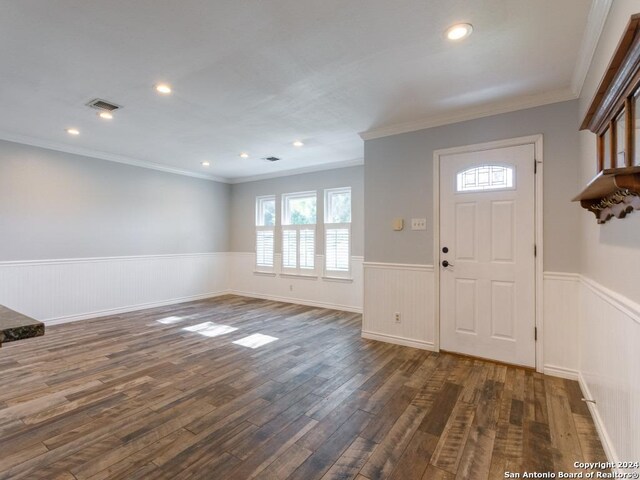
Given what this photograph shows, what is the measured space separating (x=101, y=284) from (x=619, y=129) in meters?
6.12

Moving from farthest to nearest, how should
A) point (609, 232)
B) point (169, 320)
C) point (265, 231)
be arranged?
1. point (265, 231)
2. point (169, 320)
3. point (609, 232)

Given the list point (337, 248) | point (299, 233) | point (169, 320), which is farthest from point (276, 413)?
point (299, 233)

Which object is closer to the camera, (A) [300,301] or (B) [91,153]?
(B) [91,153]

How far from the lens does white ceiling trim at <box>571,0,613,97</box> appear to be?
5.91 feet

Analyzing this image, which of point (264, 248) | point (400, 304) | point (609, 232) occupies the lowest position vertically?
point (400, 304)

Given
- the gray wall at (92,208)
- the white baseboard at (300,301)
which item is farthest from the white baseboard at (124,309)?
the gray wall at (92,208)

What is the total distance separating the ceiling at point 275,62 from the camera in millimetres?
1896

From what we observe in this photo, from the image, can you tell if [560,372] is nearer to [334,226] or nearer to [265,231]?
[334,226]

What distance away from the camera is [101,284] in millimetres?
4980

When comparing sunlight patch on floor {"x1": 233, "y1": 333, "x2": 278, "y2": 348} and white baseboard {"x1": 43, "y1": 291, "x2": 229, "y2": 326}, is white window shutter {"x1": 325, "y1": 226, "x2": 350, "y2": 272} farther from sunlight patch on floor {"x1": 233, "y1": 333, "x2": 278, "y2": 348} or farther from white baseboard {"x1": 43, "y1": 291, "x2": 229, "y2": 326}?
white baseboard {"x1": 43, "y1": 291, "x2": 229, "y2": 326}

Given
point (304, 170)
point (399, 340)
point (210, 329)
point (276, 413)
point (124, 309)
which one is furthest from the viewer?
point (304, 170)

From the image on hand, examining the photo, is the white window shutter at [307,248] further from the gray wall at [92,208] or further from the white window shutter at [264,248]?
the gray wall at [92,208]

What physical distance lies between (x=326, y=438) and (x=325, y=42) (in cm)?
259

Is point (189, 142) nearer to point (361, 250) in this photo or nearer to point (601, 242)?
point (361, 250)
